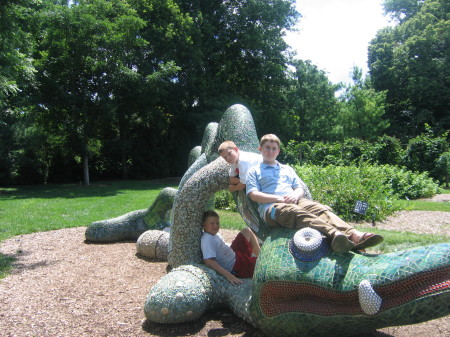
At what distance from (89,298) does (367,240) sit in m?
3.09

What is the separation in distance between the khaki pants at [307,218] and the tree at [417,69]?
30.7 m

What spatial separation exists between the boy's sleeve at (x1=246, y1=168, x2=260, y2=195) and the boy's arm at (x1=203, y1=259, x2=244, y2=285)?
0.94 metres

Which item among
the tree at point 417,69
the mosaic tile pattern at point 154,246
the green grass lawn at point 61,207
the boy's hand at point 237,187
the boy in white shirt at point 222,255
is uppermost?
the tree at point 417,69

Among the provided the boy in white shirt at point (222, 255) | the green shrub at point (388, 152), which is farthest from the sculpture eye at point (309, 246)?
the green shrub at point (388, 152)

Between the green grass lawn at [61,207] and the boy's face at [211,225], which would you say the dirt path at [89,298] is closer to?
the boy's face at [211,225]

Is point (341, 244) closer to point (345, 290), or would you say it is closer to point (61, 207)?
point (345, 290)

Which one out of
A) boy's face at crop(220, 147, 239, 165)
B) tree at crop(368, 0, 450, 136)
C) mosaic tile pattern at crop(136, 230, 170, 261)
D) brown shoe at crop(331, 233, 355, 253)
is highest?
tree at crop(368, 0, 450, 136)

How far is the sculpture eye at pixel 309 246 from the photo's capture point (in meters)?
2.98

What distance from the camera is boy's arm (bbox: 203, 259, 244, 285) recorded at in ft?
13.1

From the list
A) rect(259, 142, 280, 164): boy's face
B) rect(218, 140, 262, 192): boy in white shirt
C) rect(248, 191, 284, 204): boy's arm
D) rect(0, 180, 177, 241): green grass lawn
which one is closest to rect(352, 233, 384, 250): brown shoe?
rect(248, 191, 284, 204): boy's arm

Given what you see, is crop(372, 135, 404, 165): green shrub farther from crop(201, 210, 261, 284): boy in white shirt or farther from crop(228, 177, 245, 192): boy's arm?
crop(228, 177, 245, 192): boy's arm

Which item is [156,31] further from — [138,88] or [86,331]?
[86,331]

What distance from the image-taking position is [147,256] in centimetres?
593

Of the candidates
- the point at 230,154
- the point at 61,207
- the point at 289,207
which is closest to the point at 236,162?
the point at 230,154
